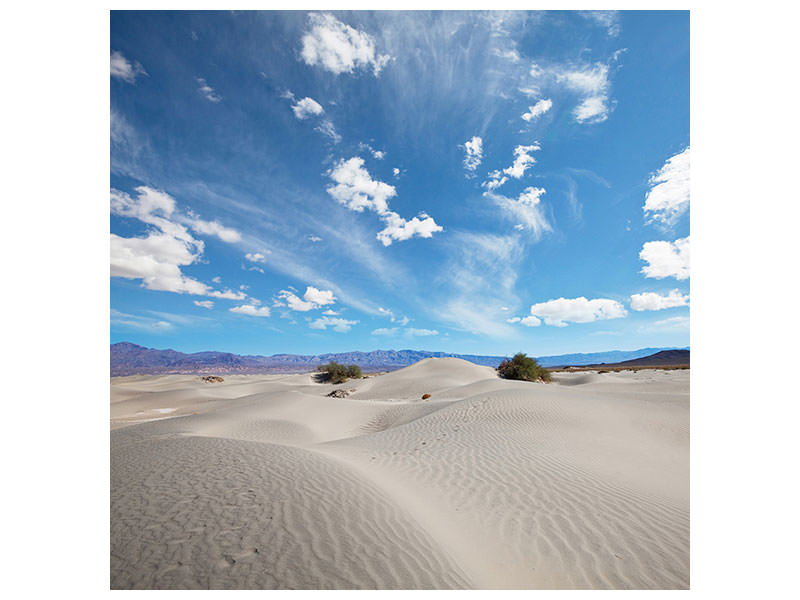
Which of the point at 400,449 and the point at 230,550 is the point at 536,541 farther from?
the point at 400,449

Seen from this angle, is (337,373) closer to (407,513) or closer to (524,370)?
(524,370)

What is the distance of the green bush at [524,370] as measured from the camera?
30.6 metres

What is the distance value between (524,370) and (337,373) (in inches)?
862

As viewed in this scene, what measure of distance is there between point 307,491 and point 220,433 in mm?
8680

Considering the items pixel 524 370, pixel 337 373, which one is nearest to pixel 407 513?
pixel 524 370

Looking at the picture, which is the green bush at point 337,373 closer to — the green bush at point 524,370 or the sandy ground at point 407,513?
the green bush at point 524,370

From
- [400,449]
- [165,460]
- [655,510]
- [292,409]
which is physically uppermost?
[165,460]

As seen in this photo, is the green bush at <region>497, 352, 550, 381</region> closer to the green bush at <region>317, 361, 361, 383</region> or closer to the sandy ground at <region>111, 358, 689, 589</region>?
the green bush at <region>317, 361, 361, 383</region>

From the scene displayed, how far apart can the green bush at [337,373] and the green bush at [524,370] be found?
61.4 ft

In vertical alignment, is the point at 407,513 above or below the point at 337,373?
above

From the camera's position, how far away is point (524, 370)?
30.7 metres
